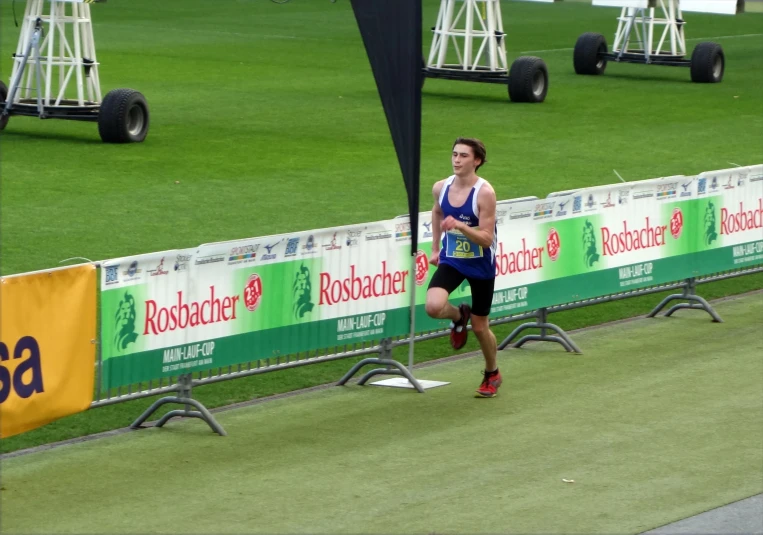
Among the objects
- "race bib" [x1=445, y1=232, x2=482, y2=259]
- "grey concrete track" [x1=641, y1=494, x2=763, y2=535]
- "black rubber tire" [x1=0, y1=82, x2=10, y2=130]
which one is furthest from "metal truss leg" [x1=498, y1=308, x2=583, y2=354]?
"black rubber tire" [x1=0, y1=82, x2=10, y2=130]

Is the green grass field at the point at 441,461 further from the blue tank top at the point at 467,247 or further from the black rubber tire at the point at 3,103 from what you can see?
the black rubber tire at the point at 3,103

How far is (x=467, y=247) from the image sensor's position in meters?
10.3

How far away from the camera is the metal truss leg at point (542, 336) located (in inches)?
480

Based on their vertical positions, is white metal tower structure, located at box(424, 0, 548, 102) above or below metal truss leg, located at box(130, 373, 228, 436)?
above

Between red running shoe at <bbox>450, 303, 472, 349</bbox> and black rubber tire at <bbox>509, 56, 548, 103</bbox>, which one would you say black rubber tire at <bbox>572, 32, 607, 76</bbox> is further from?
red running shoe at <bbox>450, 303, 472, 349</bbox>

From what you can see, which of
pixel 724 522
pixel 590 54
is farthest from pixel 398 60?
pixel 590 54

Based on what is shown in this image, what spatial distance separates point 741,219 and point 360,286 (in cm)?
490

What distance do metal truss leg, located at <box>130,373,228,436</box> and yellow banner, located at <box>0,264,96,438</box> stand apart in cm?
73

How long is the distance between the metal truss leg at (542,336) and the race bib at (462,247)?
2132 millimetres

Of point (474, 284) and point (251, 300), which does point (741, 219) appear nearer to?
A: point (474, 284)

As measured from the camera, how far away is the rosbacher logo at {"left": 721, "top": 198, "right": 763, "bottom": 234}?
13688 millimetres

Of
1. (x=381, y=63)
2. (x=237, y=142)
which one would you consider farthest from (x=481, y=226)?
(x=237, y=142)

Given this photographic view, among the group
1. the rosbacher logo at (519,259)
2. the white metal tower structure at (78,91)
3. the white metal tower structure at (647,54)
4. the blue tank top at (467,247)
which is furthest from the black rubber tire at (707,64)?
the blue tank top at (467,247)

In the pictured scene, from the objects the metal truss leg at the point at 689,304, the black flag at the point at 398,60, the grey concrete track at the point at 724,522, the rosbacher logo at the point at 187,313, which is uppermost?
the black flag at the point at 398,60
